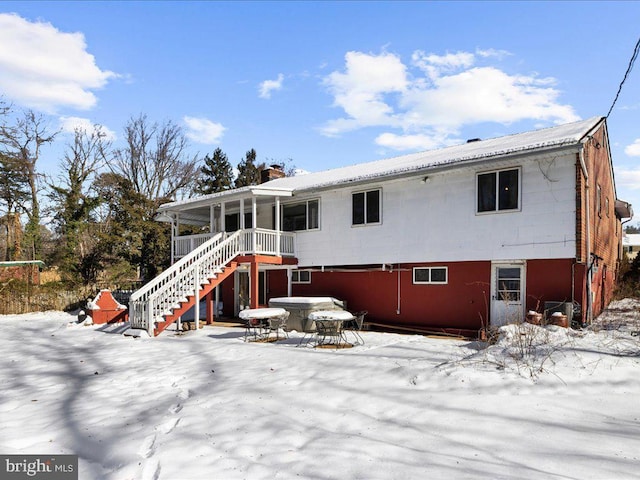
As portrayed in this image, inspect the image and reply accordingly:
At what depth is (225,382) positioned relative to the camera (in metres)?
7.29

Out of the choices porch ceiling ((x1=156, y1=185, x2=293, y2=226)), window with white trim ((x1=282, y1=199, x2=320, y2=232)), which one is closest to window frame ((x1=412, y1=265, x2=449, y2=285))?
window with white trim ((x1=282, y1=199, x2=320, y2=232))

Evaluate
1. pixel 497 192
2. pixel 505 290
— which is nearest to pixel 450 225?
pixel 497 192

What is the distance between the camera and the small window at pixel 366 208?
15.1m

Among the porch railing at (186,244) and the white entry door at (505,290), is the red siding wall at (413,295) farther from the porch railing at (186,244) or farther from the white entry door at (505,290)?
the porch railing at (186,244)

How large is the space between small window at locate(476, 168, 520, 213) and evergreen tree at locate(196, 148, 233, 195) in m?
32.5

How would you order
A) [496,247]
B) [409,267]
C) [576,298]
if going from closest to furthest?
[576,298]
[496,247]
[409,267]

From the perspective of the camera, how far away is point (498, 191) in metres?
12.6

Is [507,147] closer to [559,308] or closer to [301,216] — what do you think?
[559,308]

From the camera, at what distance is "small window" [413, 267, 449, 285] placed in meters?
14.1

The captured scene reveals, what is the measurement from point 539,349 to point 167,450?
237 inches

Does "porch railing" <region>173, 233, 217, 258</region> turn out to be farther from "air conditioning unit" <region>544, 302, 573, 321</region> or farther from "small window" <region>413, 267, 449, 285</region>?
"air conditioning unit" <region>544, 302, 573, 321</region>

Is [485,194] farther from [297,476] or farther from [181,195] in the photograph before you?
[181,195]

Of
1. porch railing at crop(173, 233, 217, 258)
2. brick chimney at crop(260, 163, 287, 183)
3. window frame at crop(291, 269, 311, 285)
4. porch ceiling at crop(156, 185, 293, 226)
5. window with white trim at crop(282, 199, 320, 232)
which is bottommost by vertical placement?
window frame at crop(291, 269, 311, 285)

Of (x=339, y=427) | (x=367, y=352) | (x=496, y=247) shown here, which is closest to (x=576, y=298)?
(x=496, y=247)
